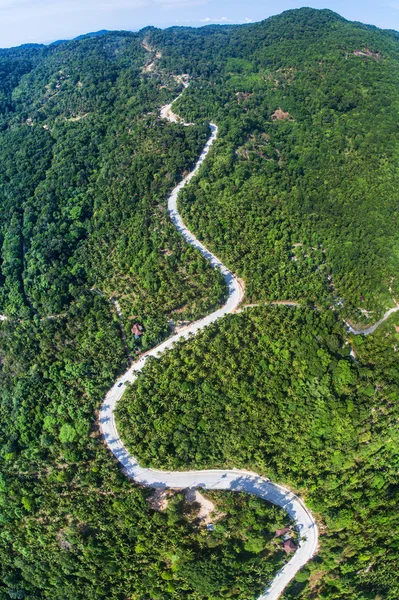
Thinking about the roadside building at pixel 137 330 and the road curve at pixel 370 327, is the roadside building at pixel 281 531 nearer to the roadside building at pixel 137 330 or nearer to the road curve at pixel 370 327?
the road curve at pixel 370 327

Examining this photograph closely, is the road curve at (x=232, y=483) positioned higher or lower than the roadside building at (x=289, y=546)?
higher

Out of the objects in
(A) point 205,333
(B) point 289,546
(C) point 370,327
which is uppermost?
(C) point 370,327

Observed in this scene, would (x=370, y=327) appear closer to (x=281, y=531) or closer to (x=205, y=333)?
(x=205, y=333)

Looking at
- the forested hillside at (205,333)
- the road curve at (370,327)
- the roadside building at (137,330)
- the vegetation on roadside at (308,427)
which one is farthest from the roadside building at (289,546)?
the roadside building at (137,330)

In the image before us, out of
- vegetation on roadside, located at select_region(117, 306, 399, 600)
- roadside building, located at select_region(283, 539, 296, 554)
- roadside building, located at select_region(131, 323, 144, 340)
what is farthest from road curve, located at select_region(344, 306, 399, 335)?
roadside building, located at select_region(131, 323, 144, 340)

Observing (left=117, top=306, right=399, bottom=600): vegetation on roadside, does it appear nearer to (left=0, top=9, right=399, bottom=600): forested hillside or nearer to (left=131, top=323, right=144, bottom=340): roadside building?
(left=0, top=9, right=399, bottom=600): forested hillside

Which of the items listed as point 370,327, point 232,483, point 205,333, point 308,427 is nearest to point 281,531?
point 232,483

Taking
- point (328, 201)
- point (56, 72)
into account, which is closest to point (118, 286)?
point (328, 201)

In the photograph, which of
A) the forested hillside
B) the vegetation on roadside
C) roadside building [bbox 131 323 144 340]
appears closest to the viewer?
the forested hillside
